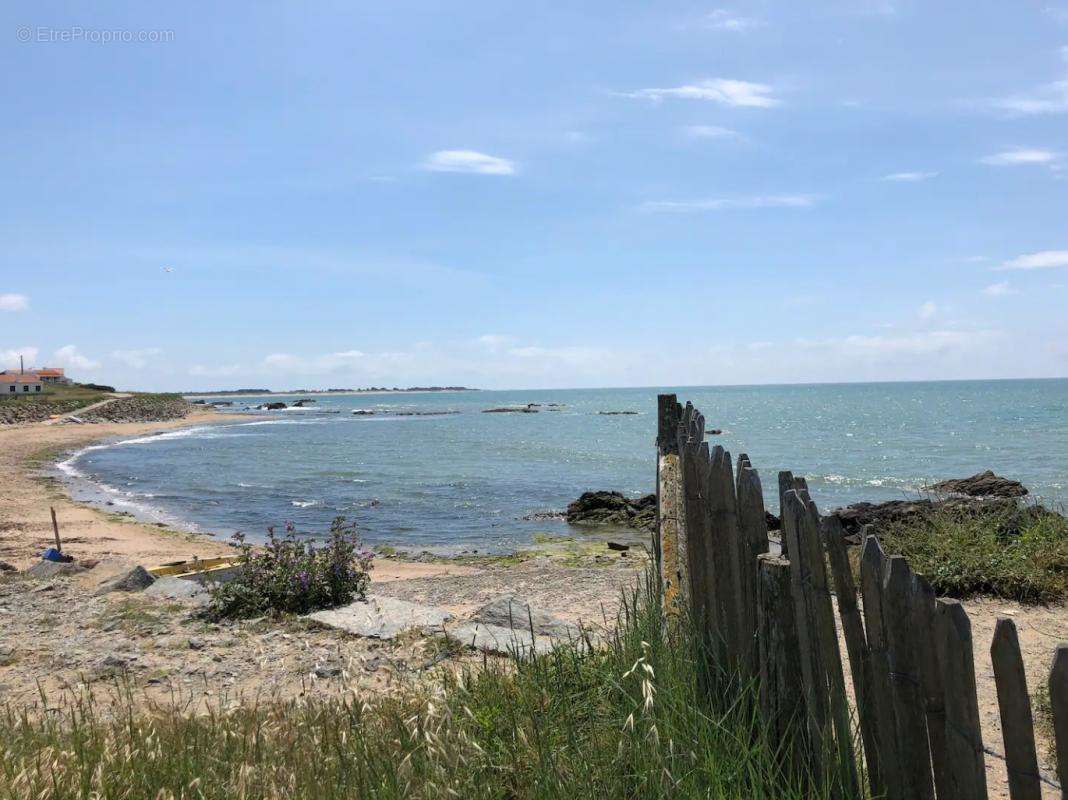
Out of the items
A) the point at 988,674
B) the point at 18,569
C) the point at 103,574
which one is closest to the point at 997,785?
the point at 988,674

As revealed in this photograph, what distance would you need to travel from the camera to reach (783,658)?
9.14ft

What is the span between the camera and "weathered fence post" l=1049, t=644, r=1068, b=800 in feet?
5.54

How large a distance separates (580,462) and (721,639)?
3729 centimetres

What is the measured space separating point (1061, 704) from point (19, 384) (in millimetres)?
117319

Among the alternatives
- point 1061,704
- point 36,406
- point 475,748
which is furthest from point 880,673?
point 36,406

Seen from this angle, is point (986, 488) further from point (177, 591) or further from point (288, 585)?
point (177, 591)

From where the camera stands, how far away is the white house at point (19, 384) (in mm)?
97000

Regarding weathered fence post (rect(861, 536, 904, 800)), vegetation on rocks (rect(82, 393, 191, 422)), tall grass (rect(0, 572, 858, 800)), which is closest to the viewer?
weathered fence post (rect(861, 536, 904, 800))

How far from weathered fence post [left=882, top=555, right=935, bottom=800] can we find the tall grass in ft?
1.16

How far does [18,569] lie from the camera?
12.4m

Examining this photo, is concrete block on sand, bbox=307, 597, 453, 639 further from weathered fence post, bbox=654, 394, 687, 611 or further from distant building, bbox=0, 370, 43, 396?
distant building, bbox=0, 370, 43, 396

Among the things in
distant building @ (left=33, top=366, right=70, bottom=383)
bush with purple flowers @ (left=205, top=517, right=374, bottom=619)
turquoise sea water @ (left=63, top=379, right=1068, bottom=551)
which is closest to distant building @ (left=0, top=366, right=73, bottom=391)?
distant building @ (left=33, top=366, right=70, bottom=383)

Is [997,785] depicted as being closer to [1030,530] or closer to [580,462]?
[1030,530]

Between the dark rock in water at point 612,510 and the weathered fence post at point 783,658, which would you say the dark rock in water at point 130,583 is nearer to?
the weathered fence post at point 783,658
